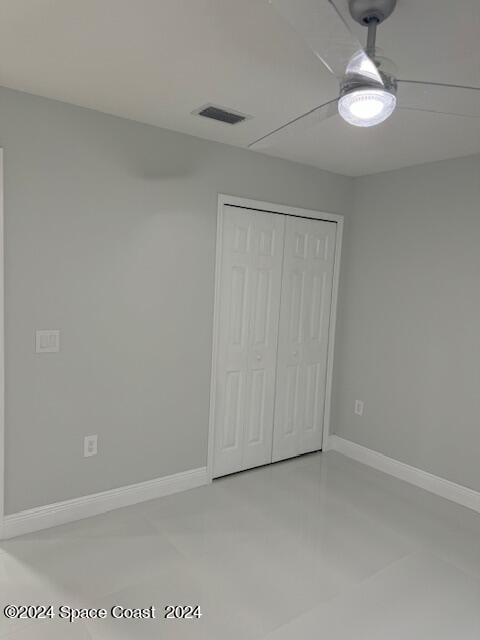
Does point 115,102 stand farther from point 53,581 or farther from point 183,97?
point 53,581

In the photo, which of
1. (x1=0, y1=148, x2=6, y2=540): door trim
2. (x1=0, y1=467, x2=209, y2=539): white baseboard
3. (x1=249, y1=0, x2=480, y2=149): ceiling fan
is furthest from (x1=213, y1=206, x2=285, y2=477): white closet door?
(x1=249, y1=0, x2=480, y2=149): ceiling fan

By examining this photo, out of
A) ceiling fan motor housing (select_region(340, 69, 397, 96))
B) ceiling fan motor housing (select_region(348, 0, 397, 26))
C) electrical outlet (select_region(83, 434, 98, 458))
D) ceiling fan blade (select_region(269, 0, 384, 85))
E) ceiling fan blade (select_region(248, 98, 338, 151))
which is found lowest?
electrical outlet (select_region(83, 434, 98, 458))

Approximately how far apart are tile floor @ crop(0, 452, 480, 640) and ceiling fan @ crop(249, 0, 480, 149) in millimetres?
2053

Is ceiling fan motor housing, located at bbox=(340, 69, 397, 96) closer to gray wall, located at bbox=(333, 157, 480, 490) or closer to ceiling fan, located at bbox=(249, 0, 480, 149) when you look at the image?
ceiling fan, located at bbox=(249, 0, 480, 149)

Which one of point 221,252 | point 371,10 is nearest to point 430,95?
point 371,10

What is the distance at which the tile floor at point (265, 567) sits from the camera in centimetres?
202

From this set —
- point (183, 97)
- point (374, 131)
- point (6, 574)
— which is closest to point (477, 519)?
point (374, 131)

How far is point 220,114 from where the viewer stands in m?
2.54

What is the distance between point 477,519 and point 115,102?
3.31 metres

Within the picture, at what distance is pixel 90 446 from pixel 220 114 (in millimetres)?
2050

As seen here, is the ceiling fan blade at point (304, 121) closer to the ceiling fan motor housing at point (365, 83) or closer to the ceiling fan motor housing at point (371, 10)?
the ceiling fan motor housing at point (365, 83)

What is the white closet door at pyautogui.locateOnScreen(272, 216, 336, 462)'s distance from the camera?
3658mm

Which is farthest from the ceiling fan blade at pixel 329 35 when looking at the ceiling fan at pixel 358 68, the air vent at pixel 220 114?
the air vent at pixel 220 114

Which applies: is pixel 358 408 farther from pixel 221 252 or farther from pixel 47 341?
pixel 47 341
